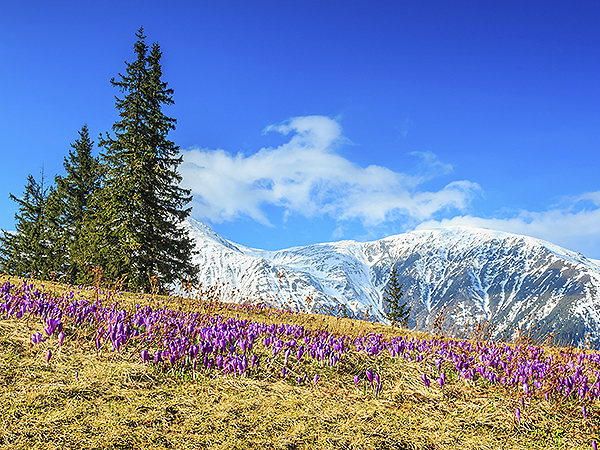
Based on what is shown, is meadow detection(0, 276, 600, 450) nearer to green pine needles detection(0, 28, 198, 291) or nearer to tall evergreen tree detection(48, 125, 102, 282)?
green pine needles detection(0, 28, 198, 291)

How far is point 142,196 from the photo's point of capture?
1820 centimetres

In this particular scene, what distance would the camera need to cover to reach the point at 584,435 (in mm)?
4051

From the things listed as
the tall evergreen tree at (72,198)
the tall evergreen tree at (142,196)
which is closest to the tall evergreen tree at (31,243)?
the tall evergreen tree at (72,198)

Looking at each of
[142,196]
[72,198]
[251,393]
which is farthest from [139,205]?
[251,393]

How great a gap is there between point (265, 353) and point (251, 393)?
4.17 feet

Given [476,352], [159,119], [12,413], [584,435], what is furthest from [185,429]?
[159,119]

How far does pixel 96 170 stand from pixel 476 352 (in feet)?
66.8

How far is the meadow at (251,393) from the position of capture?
3.42 m

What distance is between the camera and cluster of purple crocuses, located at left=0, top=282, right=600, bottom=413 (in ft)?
15.6

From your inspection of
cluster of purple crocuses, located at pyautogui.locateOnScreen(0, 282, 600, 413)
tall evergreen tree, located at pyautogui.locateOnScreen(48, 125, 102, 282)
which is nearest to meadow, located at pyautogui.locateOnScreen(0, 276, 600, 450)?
cluster of purple crocuses, located at pyautogui.locateOnScreen(0, 282, 600, 413)

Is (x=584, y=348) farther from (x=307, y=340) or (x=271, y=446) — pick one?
(x=271, y=446)

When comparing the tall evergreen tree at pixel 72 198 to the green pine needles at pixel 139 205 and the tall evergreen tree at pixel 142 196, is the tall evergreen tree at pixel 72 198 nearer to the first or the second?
the green pine needles at pixel 139 205

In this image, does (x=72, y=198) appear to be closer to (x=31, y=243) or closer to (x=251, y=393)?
(x=31, y=243)

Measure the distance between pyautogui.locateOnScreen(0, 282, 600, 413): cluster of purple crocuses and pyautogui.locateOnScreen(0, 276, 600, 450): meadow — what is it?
0.03 metres
